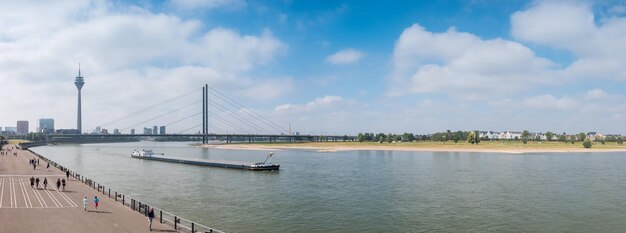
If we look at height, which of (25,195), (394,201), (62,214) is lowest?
(394,201)

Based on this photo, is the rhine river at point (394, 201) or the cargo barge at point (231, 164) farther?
the cargo barge at point (231, 164)

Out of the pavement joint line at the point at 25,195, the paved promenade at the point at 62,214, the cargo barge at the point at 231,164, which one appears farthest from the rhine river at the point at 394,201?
the cargo barge at the point at 231,164

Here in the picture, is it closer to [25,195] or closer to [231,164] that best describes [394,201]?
[25,195]

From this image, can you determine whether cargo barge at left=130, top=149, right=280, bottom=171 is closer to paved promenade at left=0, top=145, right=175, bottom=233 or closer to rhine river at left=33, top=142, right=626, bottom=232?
rhine river at left=33, top=142, right=626, bottom=232

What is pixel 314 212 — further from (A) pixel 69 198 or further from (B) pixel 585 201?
(B) pixel 585 201

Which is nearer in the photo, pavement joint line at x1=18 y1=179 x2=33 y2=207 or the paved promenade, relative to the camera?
the paved promenade

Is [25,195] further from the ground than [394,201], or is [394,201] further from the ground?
[25,195]

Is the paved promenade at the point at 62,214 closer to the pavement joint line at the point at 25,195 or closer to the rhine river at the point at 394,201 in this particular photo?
the pavement joint line at the point at 25,195

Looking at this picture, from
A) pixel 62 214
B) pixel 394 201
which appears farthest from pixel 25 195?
pixel 394 201

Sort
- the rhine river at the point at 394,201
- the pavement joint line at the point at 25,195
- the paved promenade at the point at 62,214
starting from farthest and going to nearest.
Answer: the pavement joint line at the point at 25,195 < the rhine river at the point at 394,201 < the paved promenade at the point at 62,214

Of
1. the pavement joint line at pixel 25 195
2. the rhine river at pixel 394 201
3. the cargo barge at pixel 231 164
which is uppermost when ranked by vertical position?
the pavement joint line at pixel 25 195

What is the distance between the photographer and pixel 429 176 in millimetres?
66688

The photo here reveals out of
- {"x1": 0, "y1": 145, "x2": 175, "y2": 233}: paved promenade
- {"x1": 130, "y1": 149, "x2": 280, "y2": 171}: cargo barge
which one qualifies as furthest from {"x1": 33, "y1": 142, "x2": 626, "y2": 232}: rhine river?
{"x1": 130, "y1": 149, "x2": 280, "y2": 171}: cargo barge

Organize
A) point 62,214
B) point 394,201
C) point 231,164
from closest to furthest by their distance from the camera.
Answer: point 62,214
point 394,201
point 231,164
